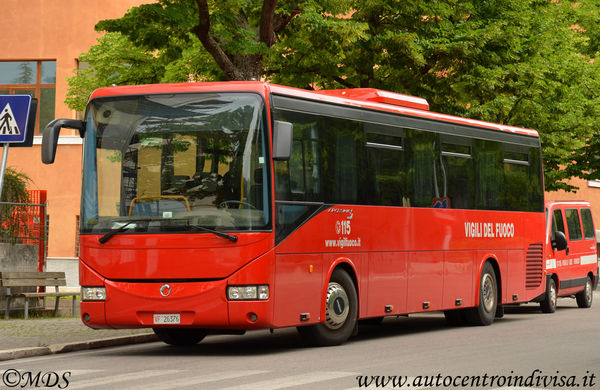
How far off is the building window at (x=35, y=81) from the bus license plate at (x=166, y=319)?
999 inches

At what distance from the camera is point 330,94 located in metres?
15.9

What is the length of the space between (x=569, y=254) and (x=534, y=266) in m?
3.70

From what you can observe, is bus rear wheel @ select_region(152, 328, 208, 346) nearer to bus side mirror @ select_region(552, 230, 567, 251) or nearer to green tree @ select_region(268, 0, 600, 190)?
green tree @ select_region(268, 0, 600, 190)

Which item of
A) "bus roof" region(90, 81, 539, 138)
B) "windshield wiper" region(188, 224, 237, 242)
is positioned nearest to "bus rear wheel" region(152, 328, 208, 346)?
"windshield wiper" region(188, 224, 237, 242)

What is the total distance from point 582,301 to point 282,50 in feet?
28.9

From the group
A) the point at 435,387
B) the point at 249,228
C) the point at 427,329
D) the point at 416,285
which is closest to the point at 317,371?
the point at 435,387

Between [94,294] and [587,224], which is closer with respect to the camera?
[94,294]

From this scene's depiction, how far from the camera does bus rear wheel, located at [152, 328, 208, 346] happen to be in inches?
614

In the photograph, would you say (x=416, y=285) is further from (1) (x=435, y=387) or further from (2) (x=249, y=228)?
(1) (x=435, y=387)

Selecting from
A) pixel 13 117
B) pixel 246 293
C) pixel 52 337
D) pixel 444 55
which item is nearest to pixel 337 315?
pixel 246 293

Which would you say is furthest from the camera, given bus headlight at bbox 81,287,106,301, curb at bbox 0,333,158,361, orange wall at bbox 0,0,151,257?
orange wall at bbox 0,0,151,257

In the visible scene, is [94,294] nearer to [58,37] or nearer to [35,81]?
[58,37]

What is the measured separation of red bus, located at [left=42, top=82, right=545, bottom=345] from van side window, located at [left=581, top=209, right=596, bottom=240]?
10.6 meters

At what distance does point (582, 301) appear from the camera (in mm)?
26109
